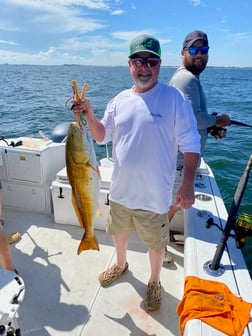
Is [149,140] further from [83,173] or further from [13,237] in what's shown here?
[13,237]

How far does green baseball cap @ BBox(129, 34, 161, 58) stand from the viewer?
203 centimetres

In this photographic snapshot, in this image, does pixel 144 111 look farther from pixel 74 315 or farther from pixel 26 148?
pixel 26 148

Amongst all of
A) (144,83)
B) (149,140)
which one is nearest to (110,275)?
(149,140)

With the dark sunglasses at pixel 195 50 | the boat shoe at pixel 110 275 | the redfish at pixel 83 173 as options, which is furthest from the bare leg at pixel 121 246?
the dark sunglasses at pixel 195 50

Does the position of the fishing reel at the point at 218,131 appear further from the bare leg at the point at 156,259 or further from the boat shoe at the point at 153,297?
the boat shoe at the point at 153,297

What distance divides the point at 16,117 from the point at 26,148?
38.8 feet

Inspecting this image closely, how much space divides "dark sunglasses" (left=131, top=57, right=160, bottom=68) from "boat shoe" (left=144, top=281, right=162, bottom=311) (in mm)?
1803

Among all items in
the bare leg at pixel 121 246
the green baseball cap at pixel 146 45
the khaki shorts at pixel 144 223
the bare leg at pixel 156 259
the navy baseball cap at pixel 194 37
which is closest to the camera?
the green baseball cap at pixel 146 45

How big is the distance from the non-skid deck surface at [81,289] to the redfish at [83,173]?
2.37ft

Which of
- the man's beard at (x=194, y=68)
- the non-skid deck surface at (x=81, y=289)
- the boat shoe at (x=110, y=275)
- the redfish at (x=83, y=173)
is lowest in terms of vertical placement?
the non-skid deck surface at (x=81, y=289)

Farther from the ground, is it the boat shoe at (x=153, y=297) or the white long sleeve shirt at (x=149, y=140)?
the white long sleeve shirt at (x=149, y=140)

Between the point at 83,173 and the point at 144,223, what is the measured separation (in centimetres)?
70

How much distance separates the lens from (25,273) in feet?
9.79

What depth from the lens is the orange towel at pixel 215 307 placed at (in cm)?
167
